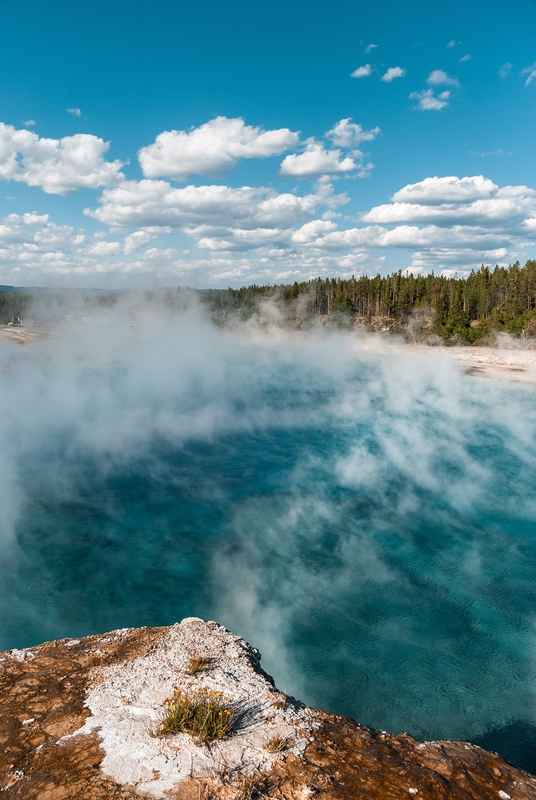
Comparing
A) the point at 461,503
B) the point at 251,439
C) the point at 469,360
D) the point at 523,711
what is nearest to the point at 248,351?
the point at 469,360

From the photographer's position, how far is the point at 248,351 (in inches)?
1682

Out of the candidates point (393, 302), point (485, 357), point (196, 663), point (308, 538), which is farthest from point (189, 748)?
point (393, 302)

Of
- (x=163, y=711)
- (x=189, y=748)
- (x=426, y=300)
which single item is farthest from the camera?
(x=426, y=300)

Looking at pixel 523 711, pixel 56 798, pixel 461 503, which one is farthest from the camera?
pixel 461 503

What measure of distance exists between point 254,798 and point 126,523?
8834mm

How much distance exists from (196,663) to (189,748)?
3.95ft

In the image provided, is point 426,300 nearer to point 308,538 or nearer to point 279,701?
point 308,538

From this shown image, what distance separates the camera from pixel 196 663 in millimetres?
4625

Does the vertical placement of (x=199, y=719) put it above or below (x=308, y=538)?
above

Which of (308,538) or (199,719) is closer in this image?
(199,719)

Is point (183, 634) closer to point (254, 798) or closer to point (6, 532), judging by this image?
point (254, 798)

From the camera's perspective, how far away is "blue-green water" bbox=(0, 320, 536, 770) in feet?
22.4

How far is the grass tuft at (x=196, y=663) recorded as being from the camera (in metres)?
4.54

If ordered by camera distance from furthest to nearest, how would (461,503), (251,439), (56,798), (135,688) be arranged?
(251,439), (461,503), (135,688), (56,798)
